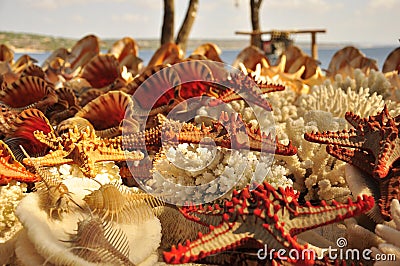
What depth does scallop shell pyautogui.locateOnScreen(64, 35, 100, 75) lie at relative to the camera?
6.07ft

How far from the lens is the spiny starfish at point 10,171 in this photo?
0.64m

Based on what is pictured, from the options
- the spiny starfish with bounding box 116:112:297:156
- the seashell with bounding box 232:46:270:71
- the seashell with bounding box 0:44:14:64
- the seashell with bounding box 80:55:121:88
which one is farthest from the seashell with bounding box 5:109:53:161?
the seashell with bounding box 0:44:14:64

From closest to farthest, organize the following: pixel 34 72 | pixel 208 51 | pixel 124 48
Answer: pixel 34 72
pixel 208 51
pixel 124 48

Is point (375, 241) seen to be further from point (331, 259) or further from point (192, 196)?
point (192, 196)

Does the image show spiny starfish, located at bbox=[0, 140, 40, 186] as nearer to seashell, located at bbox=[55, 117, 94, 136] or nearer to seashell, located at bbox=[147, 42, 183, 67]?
seashell, located at bbox=[55, 117, 94, 136]

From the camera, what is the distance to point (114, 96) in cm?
83

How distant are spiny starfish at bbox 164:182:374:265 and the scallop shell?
145 centimetres

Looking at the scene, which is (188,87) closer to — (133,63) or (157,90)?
(157,90)

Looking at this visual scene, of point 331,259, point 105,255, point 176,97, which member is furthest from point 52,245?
point 176,97

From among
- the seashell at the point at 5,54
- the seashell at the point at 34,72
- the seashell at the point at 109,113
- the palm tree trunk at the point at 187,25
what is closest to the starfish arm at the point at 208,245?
the seashell at the point at 109,113

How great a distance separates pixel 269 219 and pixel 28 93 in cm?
66

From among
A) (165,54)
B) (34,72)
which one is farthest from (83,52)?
(34,72)

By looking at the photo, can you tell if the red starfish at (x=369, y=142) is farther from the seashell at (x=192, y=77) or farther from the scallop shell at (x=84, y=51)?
the scallop shell at (x=84, y=51)

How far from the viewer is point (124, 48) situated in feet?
6.01
